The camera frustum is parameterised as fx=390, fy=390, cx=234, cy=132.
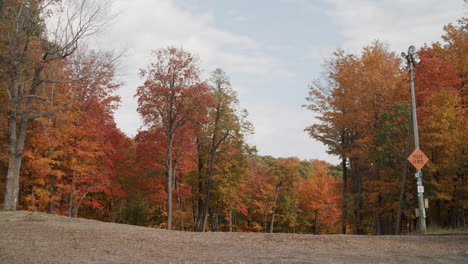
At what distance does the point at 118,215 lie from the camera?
44062 mm

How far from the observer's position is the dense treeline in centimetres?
1811

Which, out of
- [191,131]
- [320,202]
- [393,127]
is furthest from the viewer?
[320,202]

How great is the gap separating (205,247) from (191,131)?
17.0 metres

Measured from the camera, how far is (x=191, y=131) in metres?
26.9

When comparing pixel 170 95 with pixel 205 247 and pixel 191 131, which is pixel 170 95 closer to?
pixel 191 131

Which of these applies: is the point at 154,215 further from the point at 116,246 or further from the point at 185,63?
the point at 116,246

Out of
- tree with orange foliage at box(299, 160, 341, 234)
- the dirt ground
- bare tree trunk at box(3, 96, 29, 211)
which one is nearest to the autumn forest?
bare tree trunk at box(3, 96, 29, 211)

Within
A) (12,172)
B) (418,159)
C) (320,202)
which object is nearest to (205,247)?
(418,159)

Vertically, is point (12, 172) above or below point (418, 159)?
below

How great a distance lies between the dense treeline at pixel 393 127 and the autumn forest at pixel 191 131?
86 millimetres

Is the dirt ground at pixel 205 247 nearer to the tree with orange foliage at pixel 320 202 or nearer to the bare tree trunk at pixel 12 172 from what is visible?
the bare tree trunk at pixel 12 172

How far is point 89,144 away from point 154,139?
14.2 feet

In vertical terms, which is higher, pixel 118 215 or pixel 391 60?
pixel 391 60

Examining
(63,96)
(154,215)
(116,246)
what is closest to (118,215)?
(154,215)
